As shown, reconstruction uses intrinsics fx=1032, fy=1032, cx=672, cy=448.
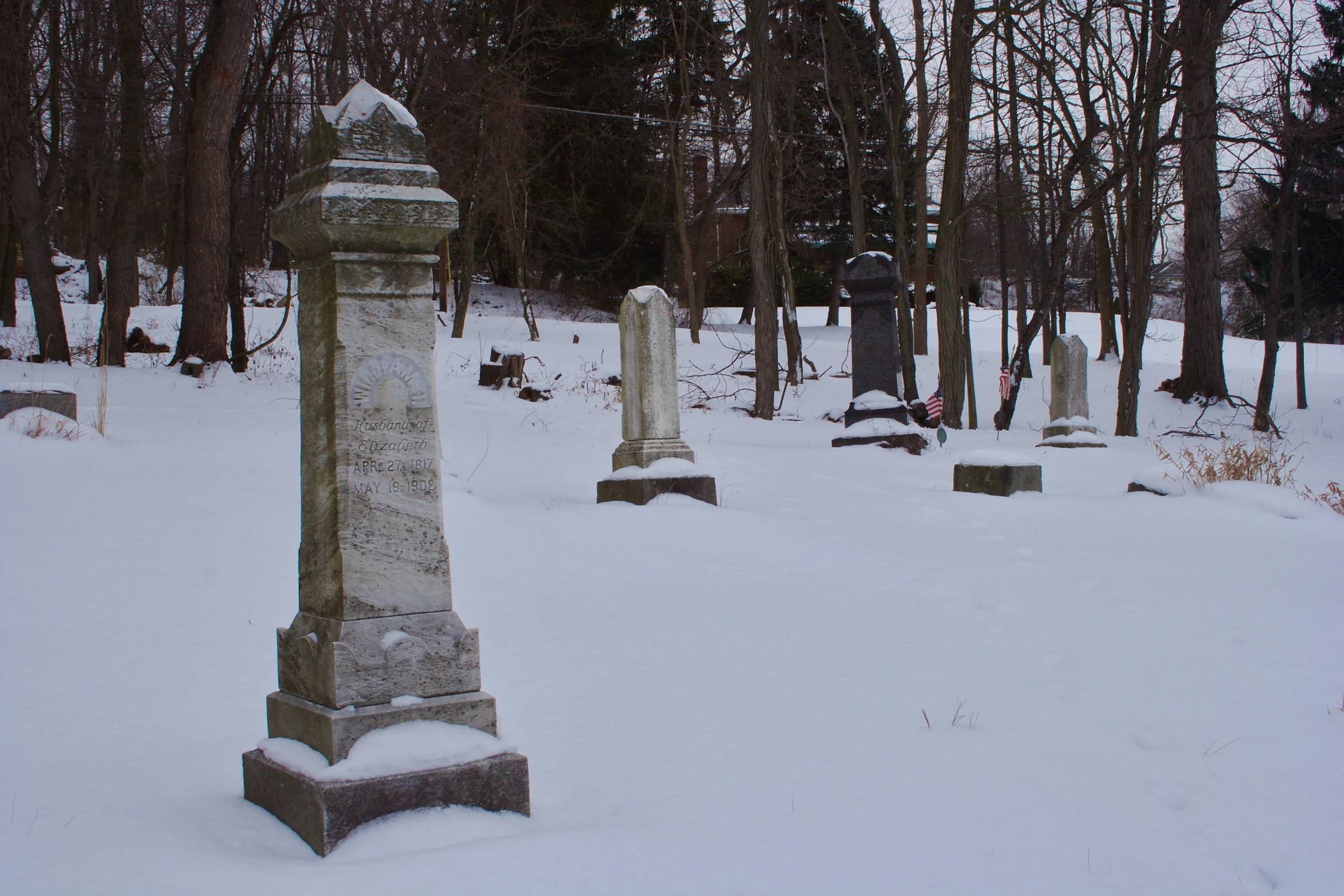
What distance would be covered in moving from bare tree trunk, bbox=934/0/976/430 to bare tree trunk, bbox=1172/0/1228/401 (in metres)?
3.11

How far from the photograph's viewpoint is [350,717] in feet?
9.34

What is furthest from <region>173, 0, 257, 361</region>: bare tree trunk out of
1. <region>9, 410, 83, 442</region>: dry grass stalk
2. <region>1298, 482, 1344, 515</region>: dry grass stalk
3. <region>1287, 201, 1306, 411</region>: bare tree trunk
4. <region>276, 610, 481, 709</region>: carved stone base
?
<region>1287, 201, 1306, 411</region>: bare tree trunk

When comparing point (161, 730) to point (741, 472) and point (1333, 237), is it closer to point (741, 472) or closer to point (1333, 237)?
point (741, 472)

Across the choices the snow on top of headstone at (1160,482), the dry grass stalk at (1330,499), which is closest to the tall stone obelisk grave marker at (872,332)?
the snow on top of headstone at (1160,482)

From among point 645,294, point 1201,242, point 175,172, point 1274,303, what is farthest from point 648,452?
point 175,172

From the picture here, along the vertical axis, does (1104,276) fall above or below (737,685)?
above

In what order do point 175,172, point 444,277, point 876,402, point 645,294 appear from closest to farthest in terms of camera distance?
point 645,294 → point 876,402 → point 175,172 → point 444,277

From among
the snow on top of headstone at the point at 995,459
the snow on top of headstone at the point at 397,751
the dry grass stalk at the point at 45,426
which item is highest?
the dry grass stalk at the point at 45,426

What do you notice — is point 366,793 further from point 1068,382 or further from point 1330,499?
point 1068,382

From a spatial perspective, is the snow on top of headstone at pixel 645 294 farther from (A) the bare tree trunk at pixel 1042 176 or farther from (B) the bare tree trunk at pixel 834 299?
(B) the bare tree trunk at pixel 834 299

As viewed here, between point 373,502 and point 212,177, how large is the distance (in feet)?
39.8

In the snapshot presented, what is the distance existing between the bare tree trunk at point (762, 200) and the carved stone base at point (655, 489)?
343 inches

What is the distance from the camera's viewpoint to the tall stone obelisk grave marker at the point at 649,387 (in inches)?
309

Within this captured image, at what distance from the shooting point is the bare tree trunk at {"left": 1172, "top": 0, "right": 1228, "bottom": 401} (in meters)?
16.8
